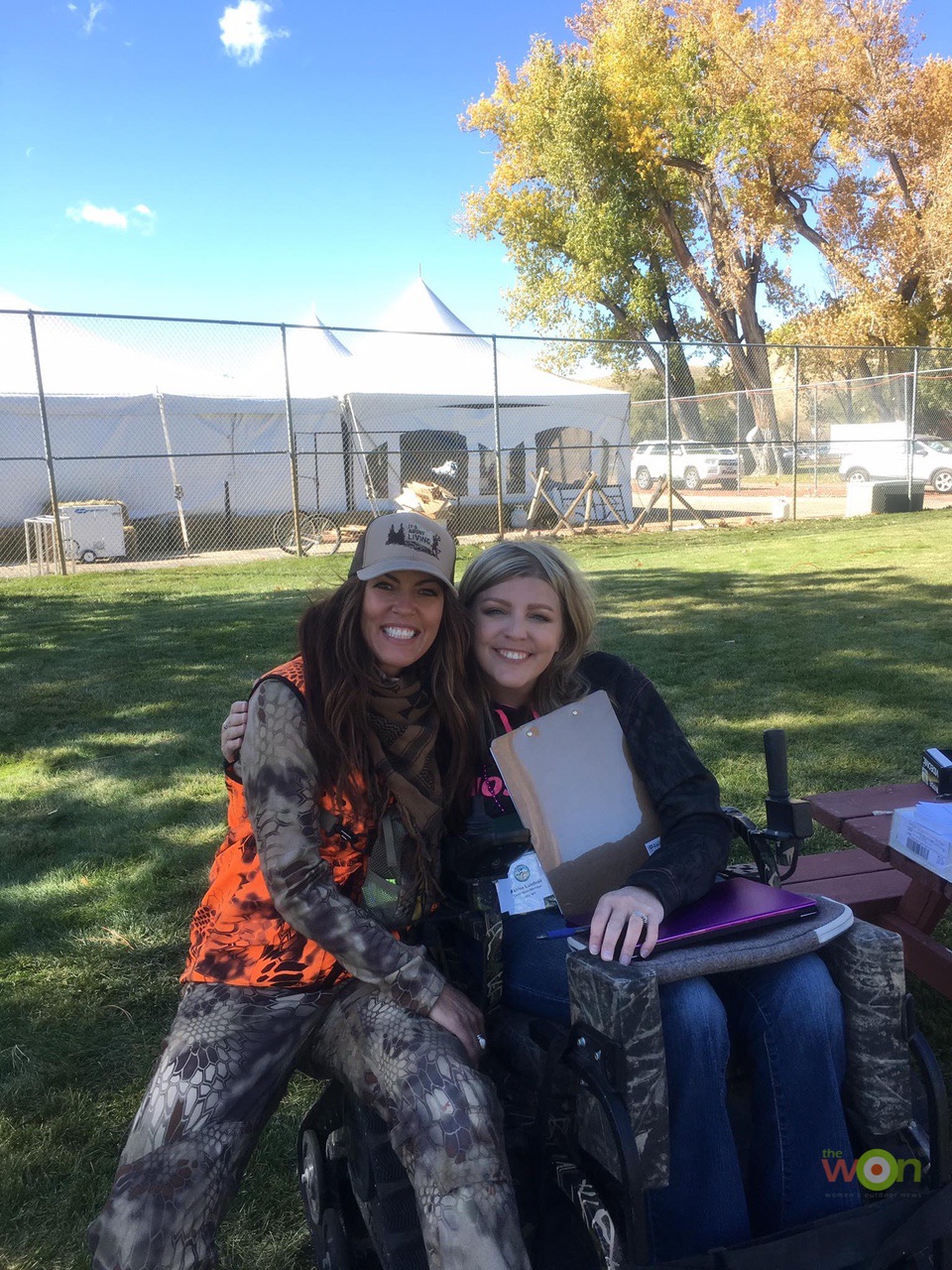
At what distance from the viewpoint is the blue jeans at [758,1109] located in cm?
159

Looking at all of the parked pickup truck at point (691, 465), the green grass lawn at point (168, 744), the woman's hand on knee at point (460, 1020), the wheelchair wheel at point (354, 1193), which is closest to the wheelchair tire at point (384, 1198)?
the wheelchair wheel at point (354, 1193)

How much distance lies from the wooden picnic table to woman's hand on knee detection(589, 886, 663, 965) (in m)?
0.97

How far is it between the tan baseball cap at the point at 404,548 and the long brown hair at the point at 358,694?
0.18ft

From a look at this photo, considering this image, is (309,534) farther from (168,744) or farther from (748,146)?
(748,146)

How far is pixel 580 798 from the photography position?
2.20m

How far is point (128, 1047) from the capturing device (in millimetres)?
2756

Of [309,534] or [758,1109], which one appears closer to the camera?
[758,1109]

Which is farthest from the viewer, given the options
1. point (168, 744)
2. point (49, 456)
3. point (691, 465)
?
point (691, 465)

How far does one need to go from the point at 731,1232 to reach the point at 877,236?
3113 cm

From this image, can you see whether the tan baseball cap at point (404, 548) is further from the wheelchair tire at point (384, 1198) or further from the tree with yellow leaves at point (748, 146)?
the tree with yellow leaves at point (748, 146)

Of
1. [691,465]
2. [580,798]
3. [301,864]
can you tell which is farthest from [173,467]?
[691,465]

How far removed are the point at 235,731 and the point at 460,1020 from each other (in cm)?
73

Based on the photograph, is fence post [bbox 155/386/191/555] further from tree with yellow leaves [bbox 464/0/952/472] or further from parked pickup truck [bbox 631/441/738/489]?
tree with yellow leaves [bbox 464/0/952/472]

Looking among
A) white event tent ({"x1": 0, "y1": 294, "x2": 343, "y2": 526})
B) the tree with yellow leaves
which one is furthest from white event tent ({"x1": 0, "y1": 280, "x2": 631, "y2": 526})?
the tree with yellow leaves
